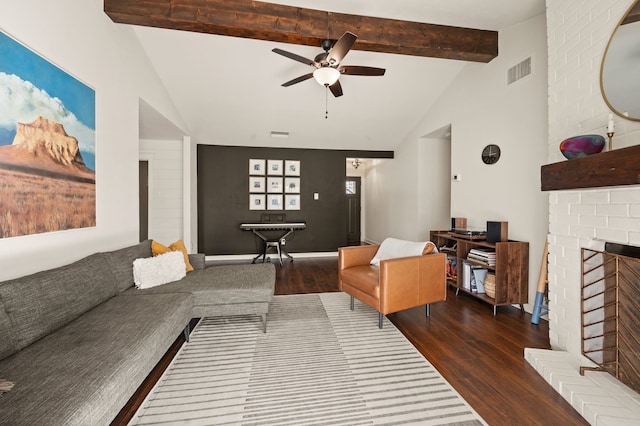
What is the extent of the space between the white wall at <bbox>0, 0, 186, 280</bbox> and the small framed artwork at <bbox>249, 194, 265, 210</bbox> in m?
2.71

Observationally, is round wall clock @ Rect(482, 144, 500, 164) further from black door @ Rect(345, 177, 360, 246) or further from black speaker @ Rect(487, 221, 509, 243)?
black door @ Rect(345, 177, 360, 246)

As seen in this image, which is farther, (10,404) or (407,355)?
(407,355)

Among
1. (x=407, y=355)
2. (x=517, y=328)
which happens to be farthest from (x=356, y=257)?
(x=517, y=328)

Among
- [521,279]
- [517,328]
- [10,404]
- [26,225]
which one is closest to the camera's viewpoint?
[10,404]

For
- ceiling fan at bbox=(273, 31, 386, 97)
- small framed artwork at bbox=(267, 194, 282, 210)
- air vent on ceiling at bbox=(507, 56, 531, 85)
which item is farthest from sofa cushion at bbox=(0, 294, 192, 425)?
small framed artwork at bbox=(267, 194, 282, 210)

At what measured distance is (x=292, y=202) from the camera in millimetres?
6246

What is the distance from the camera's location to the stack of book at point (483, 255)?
3.14m

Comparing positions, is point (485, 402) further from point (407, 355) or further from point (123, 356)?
point (123, 356)

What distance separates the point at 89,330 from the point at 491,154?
14.1ft

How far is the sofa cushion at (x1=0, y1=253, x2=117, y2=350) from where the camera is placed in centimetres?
138

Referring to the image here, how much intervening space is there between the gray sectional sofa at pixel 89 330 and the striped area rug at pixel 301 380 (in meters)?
0.27

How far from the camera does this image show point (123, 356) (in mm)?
1322

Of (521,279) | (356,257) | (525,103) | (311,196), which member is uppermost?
(525,103)

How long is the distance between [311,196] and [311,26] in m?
3.76
